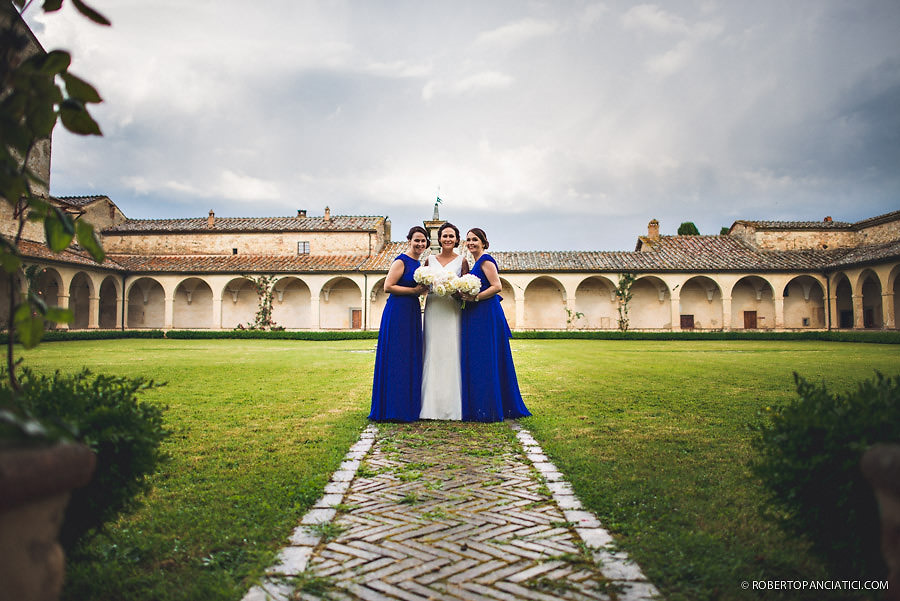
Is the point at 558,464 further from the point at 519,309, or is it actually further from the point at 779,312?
the point at 779,312

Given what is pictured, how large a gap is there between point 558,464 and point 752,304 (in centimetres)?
3549

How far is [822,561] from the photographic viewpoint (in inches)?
80.8

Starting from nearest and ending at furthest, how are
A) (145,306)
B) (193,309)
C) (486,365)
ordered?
1. (486,365)
2. (145,306)
3. (193,309)

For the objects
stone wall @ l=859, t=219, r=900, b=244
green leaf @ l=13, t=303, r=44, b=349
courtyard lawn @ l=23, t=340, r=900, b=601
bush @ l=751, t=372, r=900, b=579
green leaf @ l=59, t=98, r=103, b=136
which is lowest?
courtyard lawn @ l=23, t=340, r=900, b=601

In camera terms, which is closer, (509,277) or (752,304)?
(509,277)

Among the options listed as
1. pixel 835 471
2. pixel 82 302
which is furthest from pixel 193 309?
pixel 835 471

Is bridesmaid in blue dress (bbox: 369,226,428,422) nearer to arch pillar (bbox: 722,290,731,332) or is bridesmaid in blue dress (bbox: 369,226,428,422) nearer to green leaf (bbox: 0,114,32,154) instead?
green leaf (bbox: 0,114,32,154)

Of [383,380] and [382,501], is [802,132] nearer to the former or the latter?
[383,380]

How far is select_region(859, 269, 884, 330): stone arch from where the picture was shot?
102 ft

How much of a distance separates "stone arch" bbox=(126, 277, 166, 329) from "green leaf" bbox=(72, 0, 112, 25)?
3869cm

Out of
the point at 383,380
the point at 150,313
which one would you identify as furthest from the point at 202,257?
the point at 383,380

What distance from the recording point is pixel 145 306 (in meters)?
35.2

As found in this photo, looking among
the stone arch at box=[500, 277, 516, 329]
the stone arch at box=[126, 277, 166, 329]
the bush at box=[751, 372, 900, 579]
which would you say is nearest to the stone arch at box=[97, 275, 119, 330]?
the stone arch at box=[126, 277, 166, 329]

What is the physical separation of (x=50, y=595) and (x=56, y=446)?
0.40 metres
